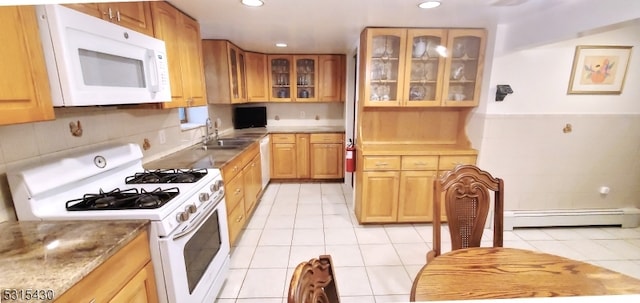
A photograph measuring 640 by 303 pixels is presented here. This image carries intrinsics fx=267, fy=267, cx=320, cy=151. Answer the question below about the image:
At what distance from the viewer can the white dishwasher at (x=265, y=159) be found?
12.2 feet

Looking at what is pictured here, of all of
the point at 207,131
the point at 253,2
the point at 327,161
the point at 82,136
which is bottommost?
the point at 327,161

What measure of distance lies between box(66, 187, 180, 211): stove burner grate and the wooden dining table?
123 centimetres

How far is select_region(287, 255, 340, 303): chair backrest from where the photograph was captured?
1.81 feet

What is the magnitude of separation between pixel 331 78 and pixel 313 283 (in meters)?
3.93

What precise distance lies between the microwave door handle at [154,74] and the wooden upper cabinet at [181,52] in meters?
0.31

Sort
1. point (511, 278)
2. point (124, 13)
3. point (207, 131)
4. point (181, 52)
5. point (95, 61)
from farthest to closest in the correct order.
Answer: point (207, 131) → point (181, 52) → point (124, 13) → point (95, 61) → point (511, 278)

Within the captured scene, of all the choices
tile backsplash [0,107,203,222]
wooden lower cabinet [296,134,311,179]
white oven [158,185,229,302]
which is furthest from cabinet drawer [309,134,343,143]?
white oven [158,185,229,302]

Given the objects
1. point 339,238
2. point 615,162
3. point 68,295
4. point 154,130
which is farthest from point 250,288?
point 615,162

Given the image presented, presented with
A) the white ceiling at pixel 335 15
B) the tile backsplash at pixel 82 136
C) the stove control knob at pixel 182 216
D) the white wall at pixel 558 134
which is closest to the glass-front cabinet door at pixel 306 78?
the white ceiling at pixel 335 15

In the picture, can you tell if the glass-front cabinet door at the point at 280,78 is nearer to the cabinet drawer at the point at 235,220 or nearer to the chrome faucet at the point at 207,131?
the chrome faucet at the point at 207,131

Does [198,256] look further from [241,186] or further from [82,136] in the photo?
[241,186]

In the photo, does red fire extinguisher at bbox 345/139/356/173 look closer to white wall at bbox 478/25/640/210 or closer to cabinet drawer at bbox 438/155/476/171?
cabinet drawer at bbox 438/155/476/171

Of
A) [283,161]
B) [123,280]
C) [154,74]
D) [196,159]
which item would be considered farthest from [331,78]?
[123,280]

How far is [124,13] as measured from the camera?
4.90 feet
